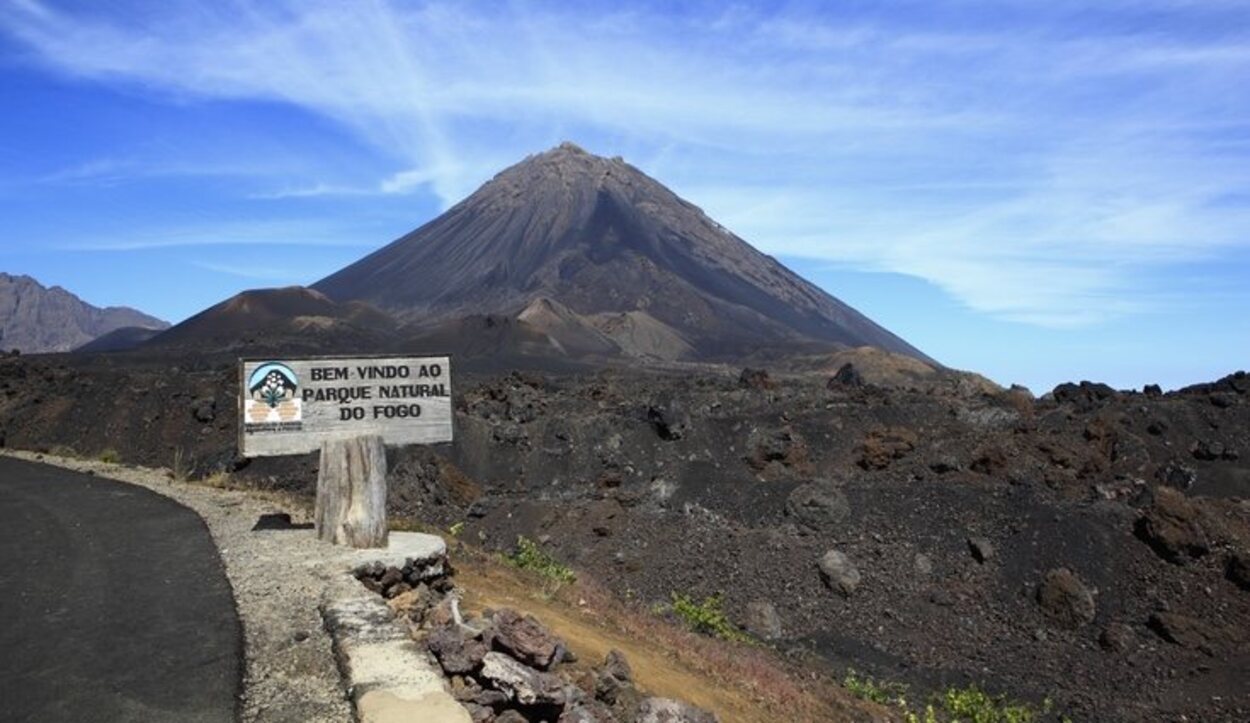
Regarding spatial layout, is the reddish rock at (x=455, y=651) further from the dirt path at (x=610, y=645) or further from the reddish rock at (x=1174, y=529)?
the reddish rock at (x=1174, y=529)

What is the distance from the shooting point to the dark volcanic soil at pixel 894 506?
523 inches

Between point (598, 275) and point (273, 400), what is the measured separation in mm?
98689

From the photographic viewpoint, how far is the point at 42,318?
172125 mm

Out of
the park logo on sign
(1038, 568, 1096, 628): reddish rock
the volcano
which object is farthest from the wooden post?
the volcano

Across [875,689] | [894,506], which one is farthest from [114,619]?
[894,506]

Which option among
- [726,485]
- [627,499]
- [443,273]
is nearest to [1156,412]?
[726,485]

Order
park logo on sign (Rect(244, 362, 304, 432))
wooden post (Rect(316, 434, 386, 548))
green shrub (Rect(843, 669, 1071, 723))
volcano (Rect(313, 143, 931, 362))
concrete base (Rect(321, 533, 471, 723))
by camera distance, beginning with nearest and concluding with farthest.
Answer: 1. concrete base (Rect(321, 533, 471, 723))
2. wooden post (Rect(316, 434, 386, 548))
3. park logo on sign (Rect(244, 362, 304, 432))
4. green shrub (Rect(843, 669, 1071, 723))
5. volcano (Rect(313, 143, 931, 362))

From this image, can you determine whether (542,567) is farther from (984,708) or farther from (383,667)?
(383,667)

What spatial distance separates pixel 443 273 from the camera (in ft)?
367

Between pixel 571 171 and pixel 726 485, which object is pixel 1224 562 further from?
pixel 571 171

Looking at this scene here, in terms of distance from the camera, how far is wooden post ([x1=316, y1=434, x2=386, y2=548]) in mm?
7910

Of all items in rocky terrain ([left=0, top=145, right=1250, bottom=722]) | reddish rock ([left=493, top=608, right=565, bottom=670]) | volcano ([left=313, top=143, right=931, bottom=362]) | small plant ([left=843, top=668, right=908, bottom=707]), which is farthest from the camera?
volcano ([left=313, top=143, right=931, bottom=362])

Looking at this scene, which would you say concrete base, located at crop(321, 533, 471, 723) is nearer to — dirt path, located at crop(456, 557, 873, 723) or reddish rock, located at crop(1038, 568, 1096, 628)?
dirt path, located at crop(456, 557, 873, 723)

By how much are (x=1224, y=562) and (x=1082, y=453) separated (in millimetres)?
6144
